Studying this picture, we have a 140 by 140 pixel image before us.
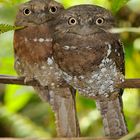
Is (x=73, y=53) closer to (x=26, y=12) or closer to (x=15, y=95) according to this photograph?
(x=26, y=12)

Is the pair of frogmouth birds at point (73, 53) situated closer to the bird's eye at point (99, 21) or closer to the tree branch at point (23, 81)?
the bird's eye at point (99, 21)

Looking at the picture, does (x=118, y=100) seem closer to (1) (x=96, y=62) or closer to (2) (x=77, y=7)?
(1) (x=96, y=62)

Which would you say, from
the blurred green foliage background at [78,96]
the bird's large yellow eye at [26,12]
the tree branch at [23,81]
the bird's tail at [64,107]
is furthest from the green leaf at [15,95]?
the tree branch at [23,81]

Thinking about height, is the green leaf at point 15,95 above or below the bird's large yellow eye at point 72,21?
below

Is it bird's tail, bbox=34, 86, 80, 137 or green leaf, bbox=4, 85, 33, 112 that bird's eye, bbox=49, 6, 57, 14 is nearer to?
bird's tail, bbox=34, 86, 80, 137

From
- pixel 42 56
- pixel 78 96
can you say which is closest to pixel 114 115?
pixel 42 56

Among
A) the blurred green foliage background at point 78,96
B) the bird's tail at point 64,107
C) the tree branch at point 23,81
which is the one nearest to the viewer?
the tree branch at point 23,81

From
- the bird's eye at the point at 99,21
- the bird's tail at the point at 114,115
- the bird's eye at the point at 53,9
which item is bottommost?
the bird's tail at the point at 114,115
